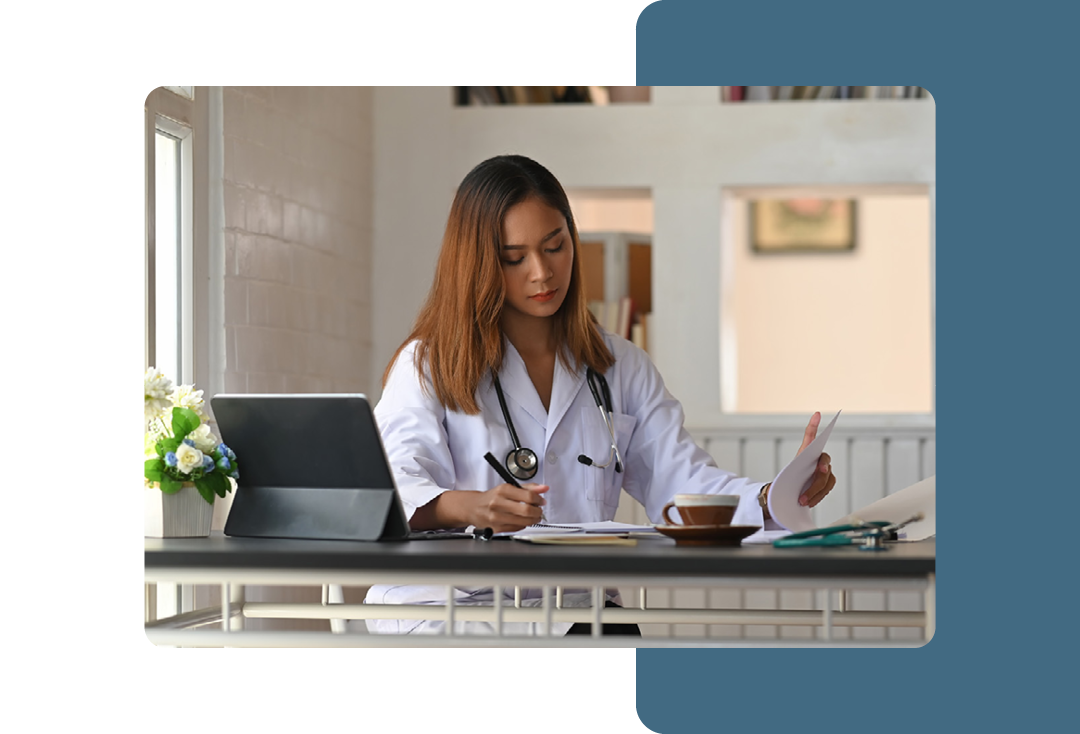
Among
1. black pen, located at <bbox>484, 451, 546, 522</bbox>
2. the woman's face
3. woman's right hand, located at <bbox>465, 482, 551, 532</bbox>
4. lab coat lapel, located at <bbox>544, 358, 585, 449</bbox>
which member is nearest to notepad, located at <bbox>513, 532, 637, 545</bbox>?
woman's right hand, located at <bbox>465, 482, 551, 532</bbox>

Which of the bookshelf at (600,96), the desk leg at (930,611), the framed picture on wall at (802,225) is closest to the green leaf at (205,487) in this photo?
the desk leg at (930,611)

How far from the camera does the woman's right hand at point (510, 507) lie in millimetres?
1375

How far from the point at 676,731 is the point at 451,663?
30 centimetres

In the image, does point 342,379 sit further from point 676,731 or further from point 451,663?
point 676,731

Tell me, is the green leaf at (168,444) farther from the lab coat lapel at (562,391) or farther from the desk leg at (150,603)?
the lab coat lapel at (562,391)

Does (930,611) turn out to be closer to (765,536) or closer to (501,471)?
(765,536)

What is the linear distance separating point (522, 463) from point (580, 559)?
57cm

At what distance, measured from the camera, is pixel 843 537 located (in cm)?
133

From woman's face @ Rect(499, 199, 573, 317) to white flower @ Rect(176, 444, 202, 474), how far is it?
20.7 inches

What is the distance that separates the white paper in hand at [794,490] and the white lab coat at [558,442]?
24 cm

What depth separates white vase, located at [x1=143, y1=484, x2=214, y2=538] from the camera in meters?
1.55

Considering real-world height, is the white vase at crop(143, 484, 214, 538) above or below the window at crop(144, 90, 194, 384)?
below

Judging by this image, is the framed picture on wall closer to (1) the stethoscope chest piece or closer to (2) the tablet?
(1) the stethoscope chest piece
